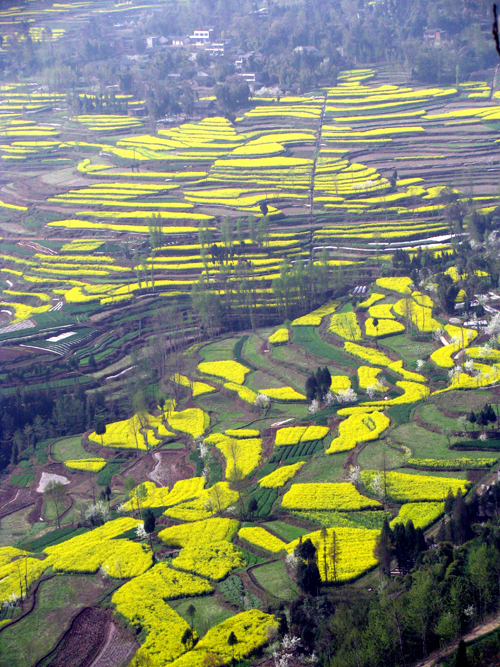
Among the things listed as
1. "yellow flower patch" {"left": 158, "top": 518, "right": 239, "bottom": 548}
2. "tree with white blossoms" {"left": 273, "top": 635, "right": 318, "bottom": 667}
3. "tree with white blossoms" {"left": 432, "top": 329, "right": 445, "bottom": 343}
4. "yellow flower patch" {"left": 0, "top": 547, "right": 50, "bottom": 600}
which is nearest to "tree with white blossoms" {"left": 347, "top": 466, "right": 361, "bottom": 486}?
"yellow flower patch" {"left": 158, "top": 518, "right": 239, "bottom": 548}

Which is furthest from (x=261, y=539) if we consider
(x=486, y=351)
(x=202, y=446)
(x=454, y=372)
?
(x=486, y=351)

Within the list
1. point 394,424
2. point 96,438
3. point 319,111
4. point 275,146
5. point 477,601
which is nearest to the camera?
point 477,601

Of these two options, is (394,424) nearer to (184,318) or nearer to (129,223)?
(184,318)

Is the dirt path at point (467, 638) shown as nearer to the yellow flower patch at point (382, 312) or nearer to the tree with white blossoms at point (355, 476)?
the tree with white blossoms at point (355, 476)

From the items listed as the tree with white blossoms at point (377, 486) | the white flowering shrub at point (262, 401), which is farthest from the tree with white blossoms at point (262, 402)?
the tree with white blossoms at point (377, 486)

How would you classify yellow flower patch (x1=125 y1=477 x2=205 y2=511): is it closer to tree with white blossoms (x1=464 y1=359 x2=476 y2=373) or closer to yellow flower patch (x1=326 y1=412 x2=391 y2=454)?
yellow flower patch (x1=326 y1=412 x2=391 y2=454)

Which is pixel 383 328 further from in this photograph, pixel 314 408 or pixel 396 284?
pixel 314 408

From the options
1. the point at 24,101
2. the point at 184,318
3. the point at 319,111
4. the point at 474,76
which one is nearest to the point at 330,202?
the point at 184,318
